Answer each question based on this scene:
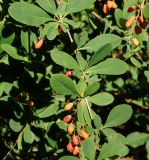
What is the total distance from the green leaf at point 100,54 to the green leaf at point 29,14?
23 centimetres

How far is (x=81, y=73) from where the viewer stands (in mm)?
1368

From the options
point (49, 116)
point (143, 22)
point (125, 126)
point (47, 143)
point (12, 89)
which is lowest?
point (125, 126)

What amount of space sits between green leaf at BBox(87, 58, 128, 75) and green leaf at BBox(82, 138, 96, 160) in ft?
0.84

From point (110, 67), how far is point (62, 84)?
209mm

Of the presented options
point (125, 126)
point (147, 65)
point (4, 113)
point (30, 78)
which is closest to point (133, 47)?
point (147, 65)

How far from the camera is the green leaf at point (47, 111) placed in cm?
162

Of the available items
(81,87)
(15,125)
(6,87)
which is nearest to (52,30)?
(81,87)

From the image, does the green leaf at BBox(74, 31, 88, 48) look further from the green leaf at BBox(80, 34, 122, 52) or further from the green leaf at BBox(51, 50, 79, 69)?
the green leaf at BBox(51, 50, 79, 69)

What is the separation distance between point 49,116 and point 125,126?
4.67 ft

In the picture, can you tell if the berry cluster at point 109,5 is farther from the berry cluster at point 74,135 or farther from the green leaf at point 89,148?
the green leaf at point 89,148

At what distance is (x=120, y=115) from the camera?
1.43 metres

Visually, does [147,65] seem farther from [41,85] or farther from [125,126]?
[125,126]

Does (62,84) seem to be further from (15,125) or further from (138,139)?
(138,139)

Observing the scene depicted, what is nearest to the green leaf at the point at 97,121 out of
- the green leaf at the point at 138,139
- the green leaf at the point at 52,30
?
the green leaf at the point at 52,30
